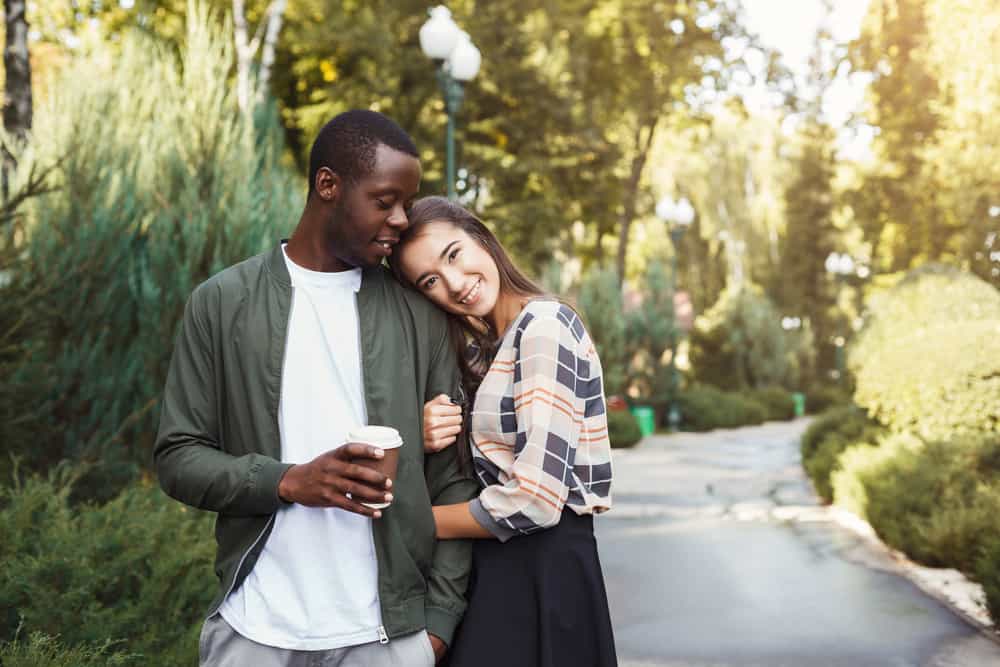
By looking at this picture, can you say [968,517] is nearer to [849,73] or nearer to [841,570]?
[841,570]

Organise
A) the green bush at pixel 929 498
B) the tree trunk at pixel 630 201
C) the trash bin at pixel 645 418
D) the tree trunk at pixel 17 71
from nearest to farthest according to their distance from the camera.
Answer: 1. the green bush at pixel 929 498
2. the tree trunk at pixel 17 71
3. the trash bin at pixel 645 418
4. the tree trunk at pixel 630 201

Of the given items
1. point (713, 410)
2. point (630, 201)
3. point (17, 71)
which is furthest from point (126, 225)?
point (630, 201)

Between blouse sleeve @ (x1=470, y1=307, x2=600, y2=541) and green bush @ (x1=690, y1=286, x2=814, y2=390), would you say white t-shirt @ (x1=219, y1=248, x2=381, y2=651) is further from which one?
green bush @ (x1=690, y1=286, x2=814, y2=390)

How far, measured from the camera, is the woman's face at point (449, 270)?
7.85ft

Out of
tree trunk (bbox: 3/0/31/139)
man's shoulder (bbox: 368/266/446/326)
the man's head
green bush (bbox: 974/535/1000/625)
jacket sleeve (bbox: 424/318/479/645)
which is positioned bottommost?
green bush (bbox: 974/535/1000/625)

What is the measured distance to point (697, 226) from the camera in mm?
42938

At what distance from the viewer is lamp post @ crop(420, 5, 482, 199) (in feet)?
36.3

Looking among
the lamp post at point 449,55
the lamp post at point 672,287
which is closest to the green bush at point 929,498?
the lamp post at point 449,55

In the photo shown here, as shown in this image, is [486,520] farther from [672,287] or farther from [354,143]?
[672,287]

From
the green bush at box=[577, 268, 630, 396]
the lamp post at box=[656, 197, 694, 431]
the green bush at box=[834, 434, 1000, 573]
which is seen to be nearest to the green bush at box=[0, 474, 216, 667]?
the green bush at box=[834, 434, 1000, 573]

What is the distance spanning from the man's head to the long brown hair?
0.19m

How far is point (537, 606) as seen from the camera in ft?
7.69

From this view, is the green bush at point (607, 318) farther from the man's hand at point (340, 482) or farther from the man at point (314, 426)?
the man's hand at point (340, 482)

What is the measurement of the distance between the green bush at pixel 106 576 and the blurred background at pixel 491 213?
18 millimetres
